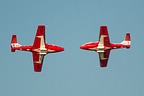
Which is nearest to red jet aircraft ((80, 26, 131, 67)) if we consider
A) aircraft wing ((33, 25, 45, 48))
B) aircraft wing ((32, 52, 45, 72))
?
aircraft wing ((33, 25, 45, 48))

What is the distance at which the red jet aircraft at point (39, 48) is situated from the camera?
101062mm

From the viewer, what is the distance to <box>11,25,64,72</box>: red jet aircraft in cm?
10106

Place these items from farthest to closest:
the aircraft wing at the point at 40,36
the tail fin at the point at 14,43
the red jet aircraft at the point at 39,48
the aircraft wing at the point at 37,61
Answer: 1. the tail fin at the point at 14,43
2. the aircraft wing at the point at 37,61
3. the red jet aircraft at the point at 39,48
4. the aircraft wing at the point at 40,36

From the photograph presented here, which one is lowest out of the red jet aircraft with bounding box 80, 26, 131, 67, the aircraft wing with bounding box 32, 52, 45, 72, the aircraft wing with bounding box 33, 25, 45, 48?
the aircraft wing with bounding box 32, 52, 45, 72

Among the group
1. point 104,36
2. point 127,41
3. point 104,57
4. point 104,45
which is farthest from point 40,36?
point 127,41

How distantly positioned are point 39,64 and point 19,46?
18.8 feet

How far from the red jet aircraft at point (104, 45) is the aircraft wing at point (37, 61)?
8888 millimetres

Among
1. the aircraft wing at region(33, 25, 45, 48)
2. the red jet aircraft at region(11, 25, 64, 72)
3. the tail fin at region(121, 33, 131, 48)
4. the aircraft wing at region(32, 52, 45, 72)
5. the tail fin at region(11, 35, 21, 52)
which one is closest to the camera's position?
the aircraft wing at region(33, 25, 45, 48)

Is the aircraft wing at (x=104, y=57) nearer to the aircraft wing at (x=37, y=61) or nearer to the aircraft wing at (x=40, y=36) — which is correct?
the aircraft wing at (x=37, y=61)

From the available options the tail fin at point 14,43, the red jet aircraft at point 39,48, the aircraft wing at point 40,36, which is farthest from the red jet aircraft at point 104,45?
the tail fin at point 14,43

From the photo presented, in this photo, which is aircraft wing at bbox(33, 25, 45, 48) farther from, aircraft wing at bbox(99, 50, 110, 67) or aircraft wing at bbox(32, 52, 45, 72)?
aircraft wing at bbox(99, 50, 110, 67)

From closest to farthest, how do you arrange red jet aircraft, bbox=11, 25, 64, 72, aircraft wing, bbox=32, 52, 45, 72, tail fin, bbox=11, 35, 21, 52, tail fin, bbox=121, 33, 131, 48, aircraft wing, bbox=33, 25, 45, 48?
1. aircraft wing, bbox=33, 25, 45, 48
2. red jet aircraft, bbox=11, 25, 64, 72
3. aircraft wing, bbox=32, 52, 45, 72
4. tail fin, bbox=11, 35, 21, 52
5. tail fin, bbox=121, 33, 131, 48

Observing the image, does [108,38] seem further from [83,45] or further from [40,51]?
[40,51]

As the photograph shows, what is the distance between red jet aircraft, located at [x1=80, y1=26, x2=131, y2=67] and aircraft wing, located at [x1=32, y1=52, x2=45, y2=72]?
889 centimetres
